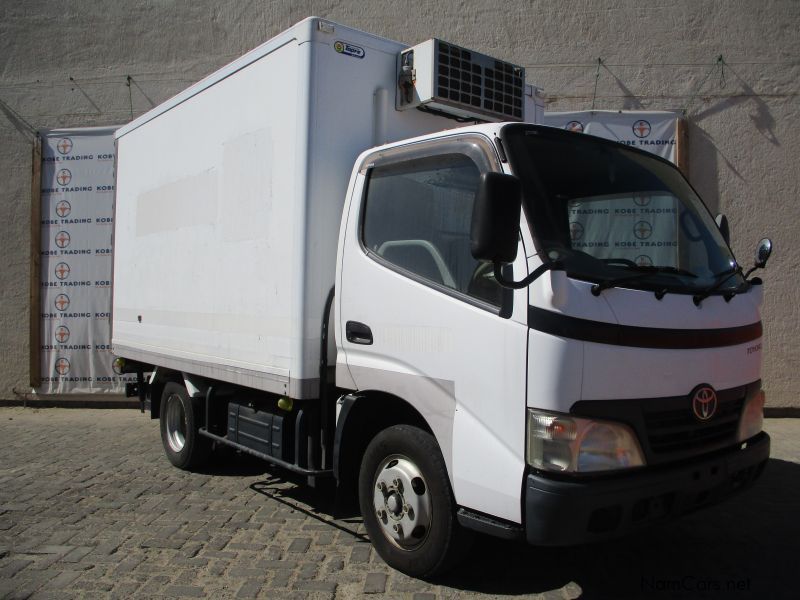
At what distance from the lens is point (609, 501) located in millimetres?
2885

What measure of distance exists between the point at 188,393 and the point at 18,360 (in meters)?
5.42

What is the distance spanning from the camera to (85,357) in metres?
9.78

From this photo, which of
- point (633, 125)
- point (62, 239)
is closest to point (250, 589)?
point (633, 125)

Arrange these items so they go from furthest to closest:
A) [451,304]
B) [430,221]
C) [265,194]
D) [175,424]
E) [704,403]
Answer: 1. [175,424]
2. [265,194]
3. [430,221]
4. [451,304]
5. [704,403]

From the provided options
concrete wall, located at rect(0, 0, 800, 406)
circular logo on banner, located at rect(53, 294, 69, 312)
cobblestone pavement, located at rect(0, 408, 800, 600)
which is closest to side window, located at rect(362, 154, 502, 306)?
cobblestone pavement, located at rect(0, 408, 800, 600)

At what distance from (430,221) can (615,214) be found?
3.69 feet

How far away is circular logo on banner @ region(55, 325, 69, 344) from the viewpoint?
9.76 m

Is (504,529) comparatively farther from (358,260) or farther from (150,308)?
(150,308)

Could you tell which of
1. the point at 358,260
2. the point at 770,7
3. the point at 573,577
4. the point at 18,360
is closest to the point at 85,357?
the point at 18,360

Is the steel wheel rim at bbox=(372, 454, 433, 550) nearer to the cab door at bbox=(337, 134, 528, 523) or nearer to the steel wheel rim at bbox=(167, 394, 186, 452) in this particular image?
the cab door at bbox=(337, 134, 528, 523)

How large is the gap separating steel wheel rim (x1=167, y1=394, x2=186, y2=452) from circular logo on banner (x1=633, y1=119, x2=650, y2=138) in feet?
21.4

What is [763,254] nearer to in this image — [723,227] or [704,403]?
[723,227]

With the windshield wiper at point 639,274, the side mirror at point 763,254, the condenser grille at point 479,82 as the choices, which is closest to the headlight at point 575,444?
the windshield wiper at point 639,274

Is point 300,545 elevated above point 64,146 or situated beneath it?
situated beneath
